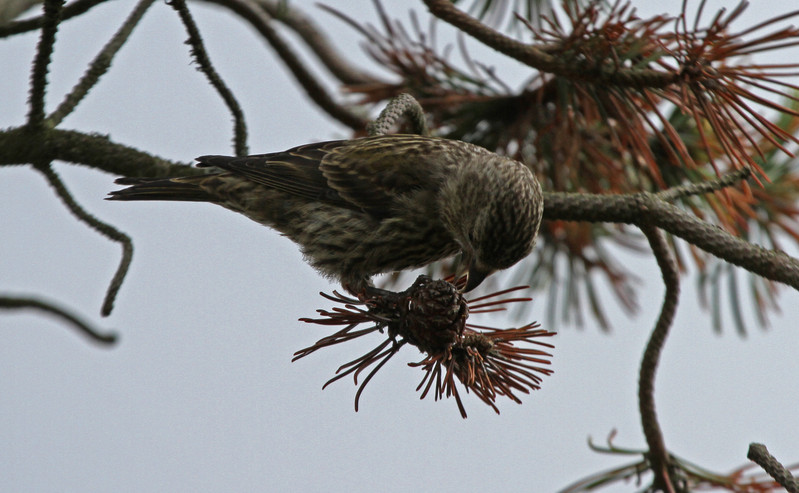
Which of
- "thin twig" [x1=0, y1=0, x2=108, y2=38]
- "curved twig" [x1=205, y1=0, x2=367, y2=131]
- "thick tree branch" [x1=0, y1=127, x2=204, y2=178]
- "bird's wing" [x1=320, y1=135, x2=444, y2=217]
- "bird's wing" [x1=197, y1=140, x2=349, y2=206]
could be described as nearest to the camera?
"thin twig" [x1=0, y1=0, x2=108, y2=38]

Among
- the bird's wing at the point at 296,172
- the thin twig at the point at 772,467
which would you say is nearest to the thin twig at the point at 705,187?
the thin twig at the point at 772,467

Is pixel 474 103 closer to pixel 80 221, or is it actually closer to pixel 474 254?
pixel 474 254

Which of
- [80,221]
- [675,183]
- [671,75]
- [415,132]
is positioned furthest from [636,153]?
[80,221]

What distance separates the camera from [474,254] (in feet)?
8.98

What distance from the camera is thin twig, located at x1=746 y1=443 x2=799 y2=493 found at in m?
1.80

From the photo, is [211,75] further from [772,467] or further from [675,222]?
[772,467]

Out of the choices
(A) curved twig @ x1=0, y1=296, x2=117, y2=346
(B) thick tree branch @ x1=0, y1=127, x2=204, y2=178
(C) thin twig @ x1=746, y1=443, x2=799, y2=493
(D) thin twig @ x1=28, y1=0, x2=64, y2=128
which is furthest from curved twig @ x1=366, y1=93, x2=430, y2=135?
(C) thin twig @ x1=746, y1=443, x2=799, y2=493

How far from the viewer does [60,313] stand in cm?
271

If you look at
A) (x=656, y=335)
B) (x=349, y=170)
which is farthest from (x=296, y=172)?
(x=656, y=335)

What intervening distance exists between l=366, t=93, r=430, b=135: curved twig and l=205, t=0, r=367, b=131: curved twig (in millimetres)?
629

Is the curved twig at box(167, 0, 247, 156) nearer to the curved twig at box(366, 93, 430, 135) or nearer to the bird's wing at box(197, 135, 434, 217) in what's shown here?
the bird's wing at box(197, 135, 434, 217)

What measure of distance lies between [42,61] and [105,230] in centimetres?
55

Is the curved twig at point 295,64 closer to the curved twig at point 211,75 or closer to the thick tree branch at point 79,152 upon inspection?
the curved twig at point 211,75

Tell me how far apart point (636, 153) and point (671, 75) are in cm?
64
